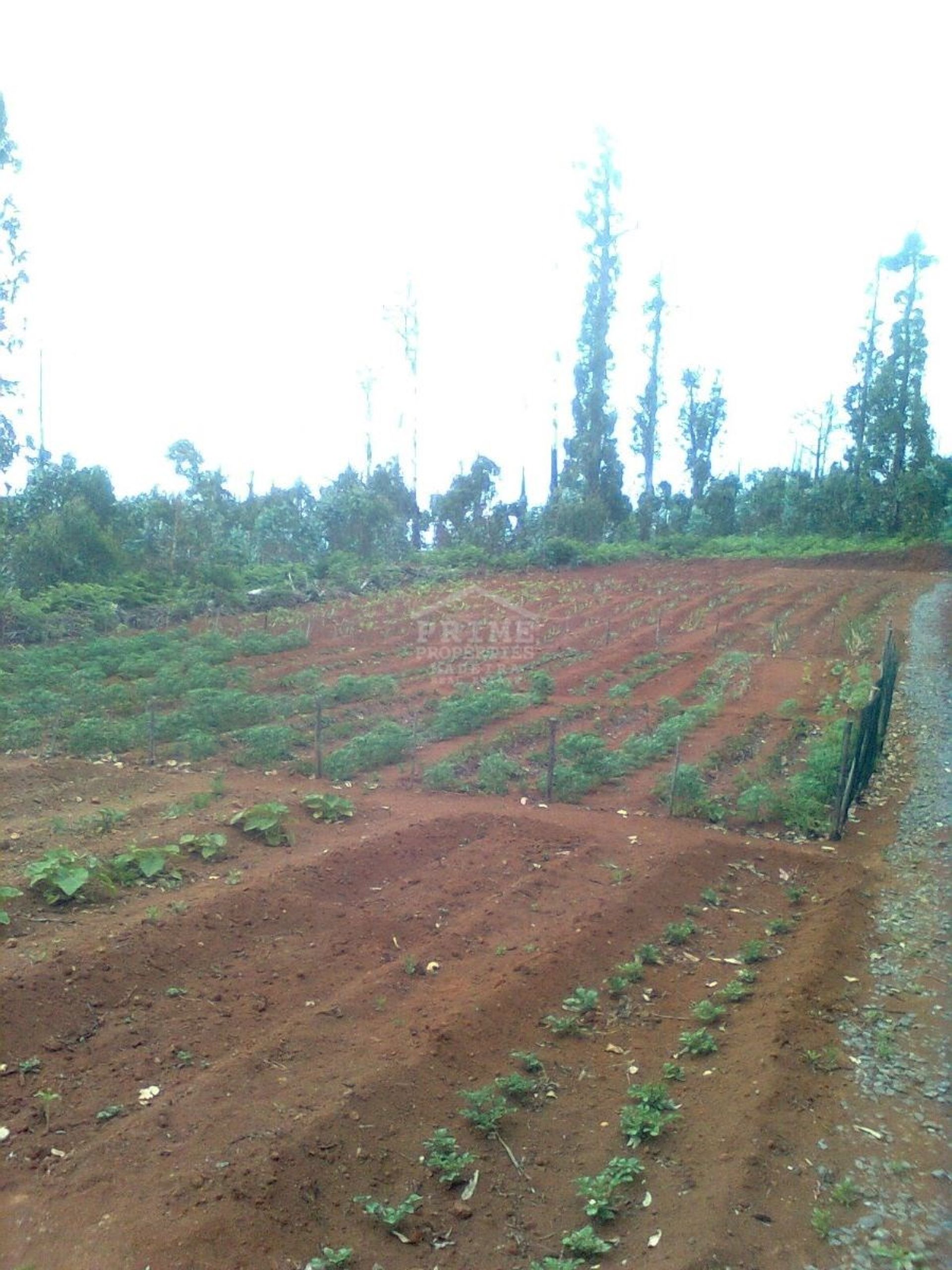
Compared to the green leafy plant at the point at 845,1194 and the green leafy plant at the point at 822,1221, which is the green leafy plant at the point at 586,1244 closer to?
the green leafy plant at the point at 822,1221

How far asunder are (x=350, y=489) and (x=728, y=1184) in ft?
78.9

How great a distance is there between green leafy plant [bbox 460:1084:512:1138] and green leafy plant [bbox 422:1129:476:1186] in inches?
4.6

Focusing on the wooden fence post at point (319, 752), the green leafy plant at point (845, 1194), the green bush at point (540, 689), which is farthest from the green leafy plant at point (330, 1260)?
the green bush at point (540, 689)

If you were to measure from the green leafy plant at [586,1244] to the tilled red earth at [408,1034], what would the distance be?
60 millimetres

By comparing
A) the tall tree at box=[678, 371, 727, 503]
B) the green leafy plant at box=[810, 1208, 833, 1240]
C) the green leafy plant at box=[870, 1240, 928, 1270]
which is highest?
the tall tree at box=[678, 371, 727, 503]

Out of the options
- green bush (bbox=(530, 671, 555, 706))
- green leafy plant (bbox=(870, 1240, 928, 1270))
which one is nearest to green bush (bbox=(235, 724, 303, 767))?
green bush (bbox=(530, 671, 555, 706))

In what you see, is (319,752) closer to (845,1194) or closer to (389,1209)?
(389,1209)

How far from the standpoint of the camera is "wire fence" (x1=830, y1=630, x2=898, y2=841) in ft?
23.4

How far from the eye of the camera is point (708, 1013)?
4.50m

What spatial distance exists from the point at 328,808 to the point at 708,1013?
3.50m

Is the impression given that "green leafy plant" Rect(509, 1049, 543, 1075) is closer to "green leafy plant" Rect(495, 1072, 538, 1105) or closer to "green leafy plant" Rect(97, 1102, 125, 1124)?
"green leafy plant" Rect(495, 1072, 538, 1105)

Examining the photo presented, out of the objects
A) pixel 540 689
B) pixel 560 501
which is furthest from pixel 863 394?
pixel 540 689

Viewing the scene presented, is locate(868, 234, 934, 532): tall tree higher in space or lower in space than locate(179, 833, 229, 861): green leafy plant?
higher

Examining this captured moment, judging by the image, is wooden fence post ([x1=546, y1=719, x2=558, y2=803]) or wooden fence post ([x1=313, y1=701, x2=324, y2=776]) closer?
wooden fence post ([x1=546, y1=719, x2=558, y2=803])
